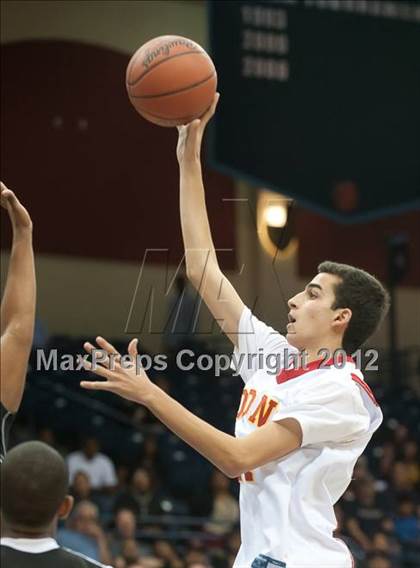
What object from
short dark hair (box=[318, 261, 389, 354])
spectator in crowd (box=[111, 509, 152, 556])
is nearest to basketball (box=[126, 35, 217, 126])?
short dark hair (box=[318, 261, 389, 354])

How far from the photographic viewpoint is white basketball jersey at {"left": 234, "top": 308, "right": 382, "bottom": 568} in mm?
3250

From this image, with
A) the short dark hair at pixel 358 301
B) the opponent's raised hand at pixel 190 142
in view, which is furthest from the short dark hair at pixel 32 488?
the opponent's raised hand at pixel 190 142

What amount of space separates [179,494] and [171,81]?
650 centimetres

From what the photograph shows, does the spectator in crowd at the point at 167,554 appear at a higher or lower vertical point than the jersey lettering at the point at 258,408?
lower

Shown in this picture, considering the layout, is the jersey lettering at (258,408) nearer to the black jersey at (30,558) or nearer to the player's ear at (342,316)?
the player's ear at (342,316)

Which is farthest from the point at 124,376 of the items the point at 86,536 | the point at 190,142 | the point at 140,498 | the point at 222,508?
the point at 222,508

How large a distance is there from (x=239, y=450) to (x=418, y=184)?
8.25m

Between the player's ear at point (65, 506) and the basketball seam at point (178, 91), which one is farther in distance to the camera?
the basketball seam at point (178, 91)

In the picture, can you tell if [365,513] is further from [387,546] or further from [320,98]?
[320,98]

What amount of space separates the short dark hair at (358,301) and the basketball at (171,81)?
32.8 inches

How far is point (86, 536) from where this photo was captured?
7.93 meters

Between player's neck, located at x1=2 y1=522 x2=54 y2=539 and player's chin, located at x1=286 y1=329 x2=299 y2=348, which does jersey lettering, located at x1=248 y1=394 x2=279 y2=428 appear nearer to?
player's chin, located at x1=286 y1=329 x2=299 y2=348

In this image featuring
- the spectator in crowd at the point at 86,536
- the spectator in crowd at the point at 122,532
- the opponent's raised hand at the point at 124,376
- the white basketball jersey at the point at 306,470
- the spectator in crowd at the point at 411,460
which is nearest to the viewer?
the opponent's raised hand at the point at 124,376

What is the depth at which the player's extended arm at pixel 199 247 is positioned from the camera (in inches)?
149
